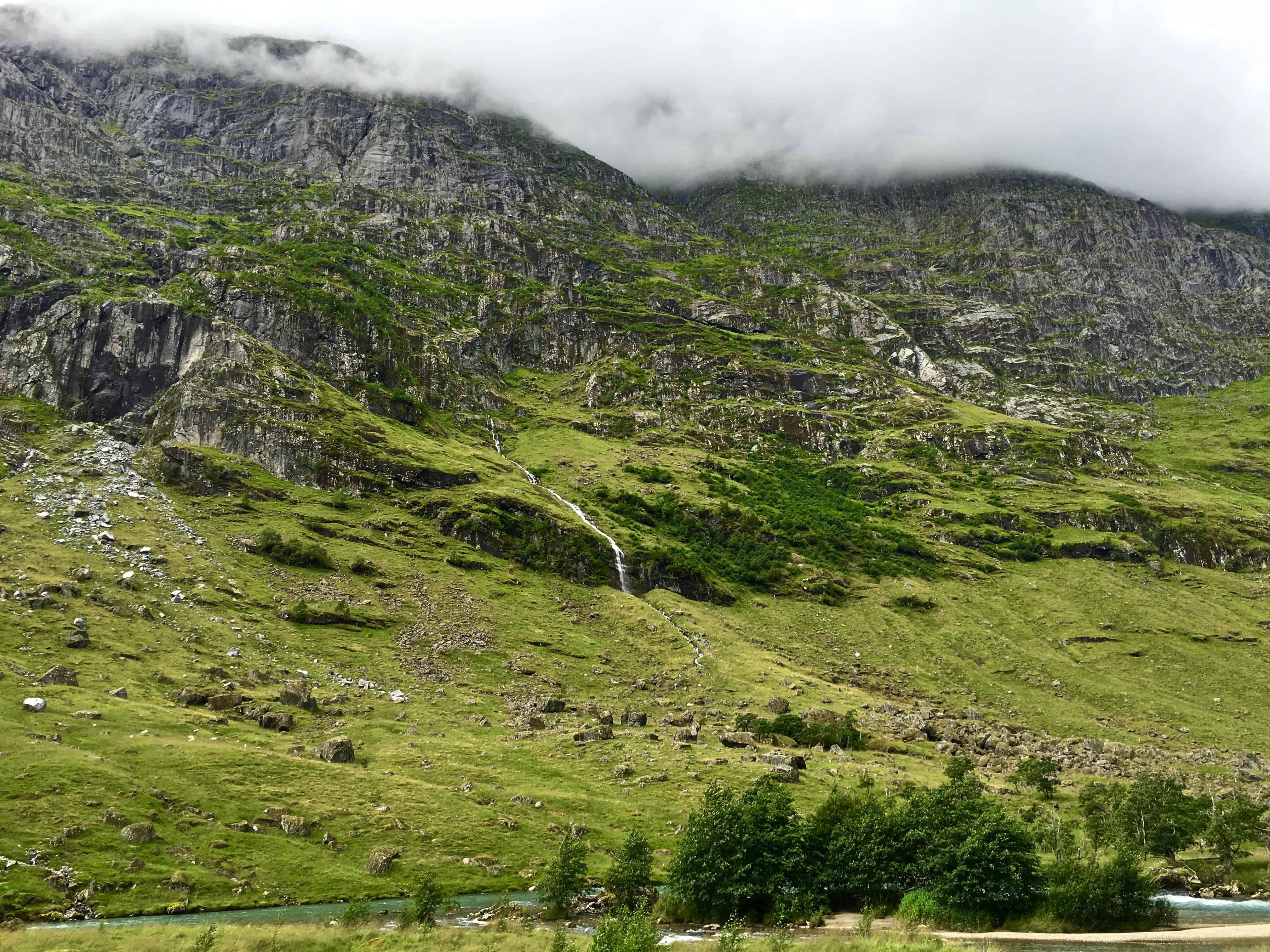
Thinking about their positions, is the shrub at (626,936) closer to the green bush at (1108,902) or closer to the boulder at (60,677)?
the green bush at (1108,902)

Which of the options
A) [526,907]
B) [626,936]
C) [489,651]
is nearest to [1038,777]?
[526,907]

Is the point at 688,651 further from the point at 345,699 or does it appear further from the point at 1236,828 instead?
the point at 1236,828

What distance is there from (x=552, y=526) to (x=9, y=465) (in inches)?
3970

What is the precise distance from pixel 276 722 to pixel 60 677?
21.5 m

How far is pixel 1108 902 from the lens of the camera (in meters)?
50.5

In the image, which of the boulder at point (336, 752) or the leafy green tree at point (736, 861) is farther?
the boulder at point (336, 752)

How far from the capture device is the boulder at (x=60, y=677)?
249 ft

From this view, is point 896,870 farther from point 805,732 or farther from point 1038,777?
point 805,732

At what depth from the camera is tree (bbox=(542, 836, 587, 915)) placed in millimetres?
53781

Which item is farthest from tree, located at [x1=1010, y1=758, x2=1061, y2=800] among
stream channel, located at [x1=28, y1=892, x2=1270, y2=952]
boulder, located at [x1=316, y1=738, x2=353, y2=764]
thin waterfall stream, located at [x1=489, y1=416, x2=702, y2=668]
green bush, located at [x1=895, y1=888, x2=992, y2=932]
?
boulder, located at [x1=316, y1=738, x2=353, y2=764]

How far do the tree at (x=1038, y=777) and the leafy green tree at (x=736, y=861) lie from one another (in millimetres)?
43437

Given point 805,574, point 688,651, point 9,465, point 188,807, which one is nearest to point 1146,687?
point 805,574

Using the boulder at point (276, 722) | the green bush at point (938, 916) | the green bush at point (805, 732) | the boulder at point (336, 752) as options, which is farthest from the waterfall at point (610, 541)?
the green bush at point (938, 916)

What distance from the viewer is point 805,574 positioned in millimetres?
167000
